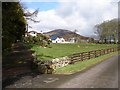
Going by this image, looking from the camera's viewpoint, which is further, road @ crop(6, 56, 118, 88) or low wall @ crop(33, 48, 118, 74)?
low wall @ crop(33, 48, 118, 74)

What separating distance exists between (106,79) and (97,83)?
1.51 meters

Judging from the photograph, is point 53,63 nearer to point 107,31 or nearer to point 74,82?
point 74,82

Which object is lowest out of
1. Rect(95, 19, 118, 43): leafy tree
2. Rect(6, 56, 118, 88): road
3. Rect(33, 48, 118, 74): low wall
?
Rect(6, 56, 118, 88): road

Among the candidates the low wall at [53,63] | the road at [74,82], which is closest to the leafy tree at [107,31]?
the low wall at [53,63]

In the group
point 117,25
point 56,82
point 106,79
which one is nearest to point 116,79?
point 106,79

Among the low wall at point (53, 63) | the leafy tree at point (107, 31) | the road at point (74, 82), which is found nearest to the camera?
the road at point (74, 82)

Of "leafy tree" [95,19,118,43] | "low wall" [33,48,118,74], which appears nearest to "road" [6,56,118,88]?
"low wall" [33,48,118,74]

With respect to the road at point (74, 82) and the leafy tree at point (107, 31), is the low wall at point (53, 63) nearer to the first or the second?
the road at point (74, 82)

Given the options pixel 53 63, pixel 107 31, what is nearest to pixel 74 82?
pixel 53 63

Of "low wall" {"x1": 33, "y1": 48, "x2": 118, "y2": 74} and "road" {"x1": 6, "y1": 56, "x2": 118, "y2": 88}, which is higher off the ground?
"low wall" {"x1": 33, "y1": 48, "x2": 118, "y2": 74}

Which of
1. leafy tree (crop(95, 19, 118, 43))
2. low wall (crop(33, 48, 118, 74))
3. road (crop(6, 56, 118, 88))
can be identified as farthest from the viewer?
leafy tree (crop(95, 19, 118, 43))

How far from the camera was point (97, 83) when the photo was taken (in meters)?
15.4

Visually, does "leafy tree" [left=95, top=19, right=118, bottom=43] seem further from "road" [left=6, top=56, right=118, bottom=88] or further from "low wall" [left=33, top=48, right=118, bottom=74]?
"road" [left=6, top=56, right=118, bottom=88]

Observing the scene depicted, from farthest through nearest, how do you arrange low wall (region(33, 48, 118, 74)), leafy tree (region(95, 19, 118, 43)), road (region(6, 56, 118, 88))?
leafy tree (region(95, 19, 118, 43)) → low wall (region(33, 48, 118, 74)) → road (region(6, 56, 118, 88))
